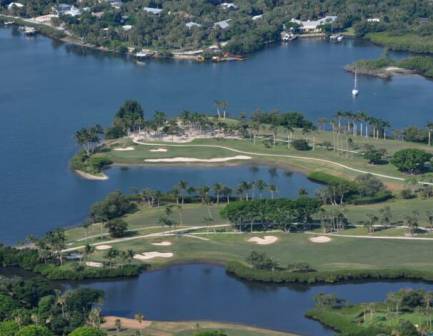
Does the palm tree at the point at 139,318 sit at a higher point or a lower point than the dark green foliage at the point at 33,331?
lower

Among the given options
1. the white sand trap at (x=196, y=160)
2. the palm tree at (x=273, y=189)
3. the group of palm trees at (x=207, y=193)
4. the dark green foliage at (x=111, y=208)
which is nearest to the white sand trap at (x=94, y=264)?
the dark green foliage at (x=111, y=208)

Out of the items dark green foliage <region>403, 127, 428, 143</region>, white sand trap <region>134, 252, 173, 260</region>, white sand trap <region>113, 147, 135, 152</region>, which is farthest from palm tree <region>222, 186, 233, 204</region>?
dark green foliage <region>403, 127, 428, 143</region>

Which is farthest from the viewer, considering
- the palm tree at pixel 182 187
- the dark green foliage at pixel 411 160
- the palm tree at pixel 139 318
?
the dark green foliage at pixel 411 160

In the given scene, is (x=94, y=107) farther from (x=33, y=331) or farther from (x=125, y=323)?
(x=33, y=331)

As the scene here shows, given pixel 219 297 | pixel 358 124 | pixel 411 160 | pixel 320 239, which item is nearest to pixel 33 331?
pixel 219 297

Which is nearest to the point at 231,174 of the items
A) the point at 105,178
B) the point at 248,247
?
the point at 105,178

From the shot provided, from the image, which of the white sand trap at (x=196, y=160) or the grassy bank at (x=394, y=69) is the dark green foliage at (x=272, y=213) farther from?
the grassy bank at (x=394, y=69)

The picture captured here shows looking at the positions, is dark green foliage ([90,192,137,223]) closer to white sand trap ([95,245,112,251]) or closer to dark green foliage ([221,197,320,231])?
white sand trap ([95,245,112,251])
